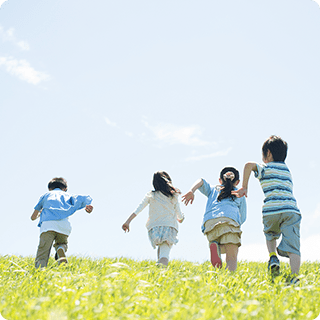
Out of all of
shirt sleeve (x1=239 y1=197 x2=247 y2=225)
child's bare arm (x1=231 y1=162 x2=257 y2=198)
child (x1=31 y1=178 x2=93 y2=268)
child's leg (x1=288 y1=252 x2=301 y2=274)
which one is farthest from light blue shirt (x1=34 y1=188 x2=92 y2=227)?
child's leg (x1=288 y1=252 x2=301 y2=274)

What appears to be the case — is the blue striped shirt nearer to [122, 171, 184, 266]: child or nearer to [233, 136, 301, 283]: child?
[233, 136, 301, 283]: child

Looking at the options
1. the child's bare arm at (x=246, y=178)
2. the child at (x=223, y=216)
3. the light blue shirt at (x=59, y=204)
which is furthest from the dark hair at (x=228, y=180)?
the light blue shirt at (x=59, y=204)

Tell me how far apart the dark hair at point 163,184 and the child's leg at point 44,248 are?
2170mm

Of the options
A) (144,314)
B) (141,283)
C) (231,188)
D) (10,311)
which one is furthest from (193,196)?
(10,311)

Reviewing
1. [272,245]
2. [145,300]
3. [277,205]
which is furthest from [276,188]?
[145,300]

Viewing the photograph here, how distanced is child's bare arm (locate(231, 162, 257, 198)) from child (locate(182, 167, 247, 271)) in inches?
38.5

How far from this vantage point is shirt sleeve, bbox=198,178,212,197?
650 centimetres

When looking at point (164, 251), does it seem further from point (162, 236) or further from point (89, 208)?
point (89, 208)

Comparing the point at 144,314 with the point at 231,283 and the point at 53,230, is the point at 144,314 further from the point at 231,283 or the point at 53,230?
the point at 53,230

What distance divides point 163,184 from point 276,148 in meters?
2.36

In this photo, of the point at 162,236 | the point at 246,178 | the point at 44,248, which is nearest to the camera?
the point at 246,178

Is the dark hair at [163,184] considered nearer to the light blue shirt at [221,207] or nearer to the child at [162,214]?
the child at [162,214]

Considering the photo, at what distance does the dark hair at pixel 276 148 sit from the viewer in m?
5.53

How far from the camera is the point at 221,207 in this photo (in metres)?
6.12
